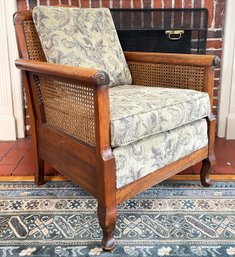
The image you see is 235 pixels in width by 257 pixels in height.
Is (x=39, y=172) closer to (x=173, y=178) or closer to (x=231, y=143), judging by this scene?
(x=173, y=178)

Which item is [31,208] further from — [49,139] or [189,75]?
[189,75]

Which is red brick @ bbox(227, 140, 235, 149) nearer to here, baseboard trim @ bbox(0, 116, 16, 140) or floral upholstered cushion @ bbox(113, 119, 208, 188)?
floral upholstered cushion @ bbox(113, 119, 208, 188)

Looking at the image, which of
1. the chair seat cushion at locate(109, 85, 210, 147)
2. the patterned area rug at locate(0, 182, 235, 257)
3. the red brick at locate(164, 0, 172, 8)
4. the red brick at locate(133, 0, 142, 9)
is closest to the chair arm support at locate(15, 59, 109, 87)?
the chair seat cushion at locate(109, 85, 210, 147)

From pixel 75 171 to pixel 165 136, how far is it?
388 millimetres

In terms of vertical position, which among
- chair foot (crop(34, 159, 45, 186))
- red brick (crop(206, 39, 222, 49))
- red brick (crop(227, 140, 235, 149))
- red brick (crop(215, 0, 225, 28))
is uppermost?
red brick (crop(215, 0, 225, 28))

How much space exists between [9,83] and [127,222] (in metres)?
1.36

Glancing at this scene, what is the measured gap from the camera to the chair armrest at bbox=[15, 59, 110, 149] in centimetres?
104

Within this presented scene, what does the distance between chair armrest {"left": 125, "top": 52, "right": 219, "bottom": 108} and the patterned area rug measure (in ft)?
1.56

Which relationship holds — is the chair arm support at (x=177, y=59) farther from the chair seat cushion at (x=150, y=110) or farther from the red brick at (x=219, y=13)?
the red brick at (x=219, y=13)

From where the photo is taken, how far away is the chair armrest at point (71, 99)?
1038mm

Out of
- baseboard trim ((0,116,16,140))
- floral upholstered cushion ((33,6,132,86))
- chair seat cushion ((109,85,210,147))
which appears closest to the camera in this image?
chair seat cushion ((109,85,210,147))

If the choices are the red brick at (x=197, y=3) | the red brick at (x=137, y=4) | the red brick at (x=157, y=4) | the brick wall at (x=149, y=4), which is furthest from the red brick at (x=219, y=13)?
the red brick at (x=137, y=4)

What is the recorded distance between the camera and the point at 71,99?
1.22m

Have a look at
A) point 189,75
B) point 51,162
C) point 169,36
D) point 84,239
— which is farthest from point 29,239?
point 169,36
